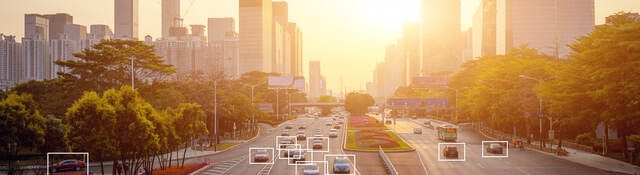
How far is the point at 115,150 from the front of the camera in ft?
130

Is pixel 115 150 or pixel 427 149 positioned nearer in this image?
pixel 115 150

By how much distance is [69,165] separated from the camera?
56.2 m

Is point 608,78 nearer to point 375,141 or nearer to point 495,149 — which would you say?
point 495,149

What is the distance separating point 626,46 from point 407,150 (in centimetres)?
2603

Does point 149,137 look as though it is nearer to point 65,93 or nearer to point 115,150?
point 115,150

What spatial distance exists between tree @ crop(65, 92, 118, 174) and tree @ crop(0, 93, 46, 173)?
13681mm

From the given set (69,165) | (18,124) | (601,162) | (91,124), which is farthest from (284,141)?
(91,124)

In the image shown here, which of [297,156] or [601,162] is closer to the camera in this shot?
[601,162]

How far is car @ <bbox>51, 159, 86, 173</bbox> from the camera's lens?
55.5 m

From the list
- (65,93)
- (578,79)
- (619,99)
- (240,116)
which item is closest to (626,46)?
(619,99)

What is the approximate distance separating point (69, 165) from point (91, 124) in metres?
20.3

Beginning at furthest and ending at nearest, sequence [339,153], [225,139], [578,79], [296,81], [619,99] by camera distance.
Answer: [296,81] → [225,139] → [339,153] → [578,79] → [619,99]

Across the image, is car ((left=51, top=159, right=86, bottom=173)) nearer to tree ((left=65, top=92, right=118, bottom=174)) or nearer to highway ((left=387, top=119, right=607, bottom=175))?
tree ((left=65, top=92, right=118, bottom=174))

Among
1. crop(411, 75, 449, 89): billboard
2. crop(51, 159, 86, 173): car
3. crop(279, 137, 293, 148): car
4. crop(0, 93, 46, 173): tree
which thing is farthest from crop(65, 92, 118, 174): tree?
crop(411, 75, 449, 89): billboard
